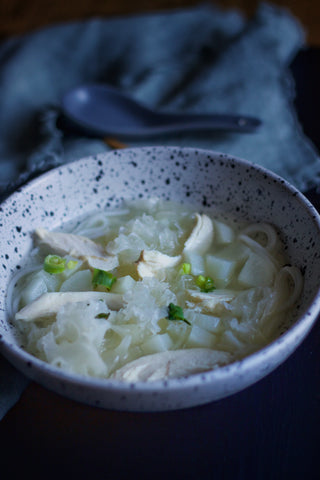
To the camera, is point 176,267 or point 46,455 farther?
point 176,267

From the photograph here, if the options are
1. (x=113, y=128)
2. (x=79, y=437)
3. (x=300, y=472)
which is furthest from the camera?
(x=113, y=128)

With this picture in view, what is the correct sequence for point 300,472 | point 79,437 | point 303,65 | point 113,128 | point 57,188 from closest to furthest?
point 300,472, point 79,437, point 57,188, point 113,128, point 303,65

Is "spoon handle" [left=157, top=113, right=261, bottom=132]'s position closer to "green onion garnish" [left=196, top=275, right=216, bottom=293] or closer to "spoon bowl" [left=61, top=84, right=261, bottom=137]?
"spoon bowl" [left=61, top=84, right=261, bottom=137]

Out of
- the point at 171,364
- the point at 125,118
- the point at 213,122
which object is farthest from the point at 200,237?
the point at 125,118

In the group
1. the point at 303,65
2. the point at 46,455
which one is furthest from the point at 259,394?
the point at 303,65

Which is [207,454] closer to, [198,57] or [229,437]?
[229,437]

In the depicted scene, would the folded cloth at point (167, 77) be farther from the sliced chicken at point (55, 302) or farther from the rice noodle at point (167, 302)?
the sliced chicken at point (55, 302)
